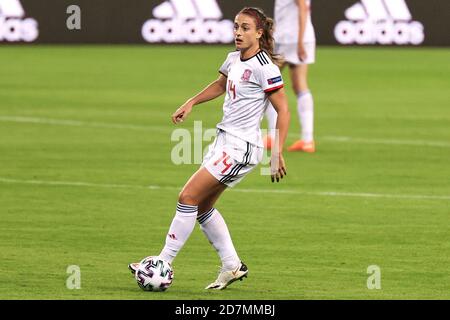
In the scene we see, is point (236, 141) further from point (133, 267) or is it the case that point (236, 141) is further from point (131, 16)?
point (131, 16)

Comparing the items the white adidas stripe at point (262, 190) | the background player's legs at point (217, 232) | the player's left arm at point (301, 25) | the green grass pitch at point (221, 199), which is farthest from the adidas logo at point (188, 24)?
the background player's legs at point (217, 232)

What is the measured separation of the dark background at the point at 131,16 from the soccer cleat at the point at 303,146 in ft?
47.1

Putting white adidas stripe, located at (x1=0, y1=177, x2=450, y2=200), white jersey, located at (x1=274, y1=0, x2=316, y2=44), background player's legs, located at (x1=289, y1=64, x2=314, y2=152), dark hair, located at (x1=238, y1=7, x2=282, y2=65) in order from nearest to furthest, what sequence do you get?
dark hair, located at (x1=238, y1=7, x2=282, y2=65), white adidas stripe, located at (x1=0, y1=177, x2=450, y2=200), background player's legs, located at (x1=289, y1=64, x2=314, y2=152), white jersey, located at (x1=274, y1=0, x2=316, y2=44)

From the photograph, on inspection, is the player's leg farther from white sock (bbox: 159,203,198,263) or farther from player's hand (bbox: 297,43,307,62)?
player's hand (bbox: 297,43,307,62)

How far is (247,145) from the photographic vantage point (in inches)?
380

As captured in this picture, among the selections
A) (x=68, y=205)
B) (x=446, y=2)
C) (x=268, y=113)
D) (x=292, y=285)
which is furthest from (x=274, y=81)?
(x=446, y=2)

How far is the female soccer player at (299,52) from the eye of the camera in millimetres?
17438

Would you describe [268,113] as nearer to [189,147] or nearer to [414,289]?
[189,147]

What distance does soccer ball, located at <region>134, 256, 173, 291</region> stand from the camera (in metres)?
9.46

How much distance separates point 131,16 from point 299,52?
50.8ft

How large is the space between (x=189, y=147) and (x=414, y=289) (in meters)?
8.35

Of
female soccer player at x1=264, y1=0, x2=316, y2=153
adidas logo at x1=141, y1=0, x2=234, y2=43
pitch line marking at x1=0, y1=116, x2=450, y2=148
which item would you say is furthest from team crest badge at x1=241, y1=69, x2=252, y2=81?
adidas logo at x1=141, y1=0, x2=234, y2=43

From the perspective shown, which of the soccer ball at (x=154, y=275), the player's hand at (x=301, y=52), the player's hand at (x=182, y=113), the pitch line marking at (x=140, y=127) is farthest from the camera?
the pitch line marking at (x=140, y=127)

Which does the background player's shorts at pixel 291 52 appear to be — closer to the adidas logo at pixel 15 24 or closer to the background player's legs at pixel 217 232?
the background player's legs at pixel 217 232
